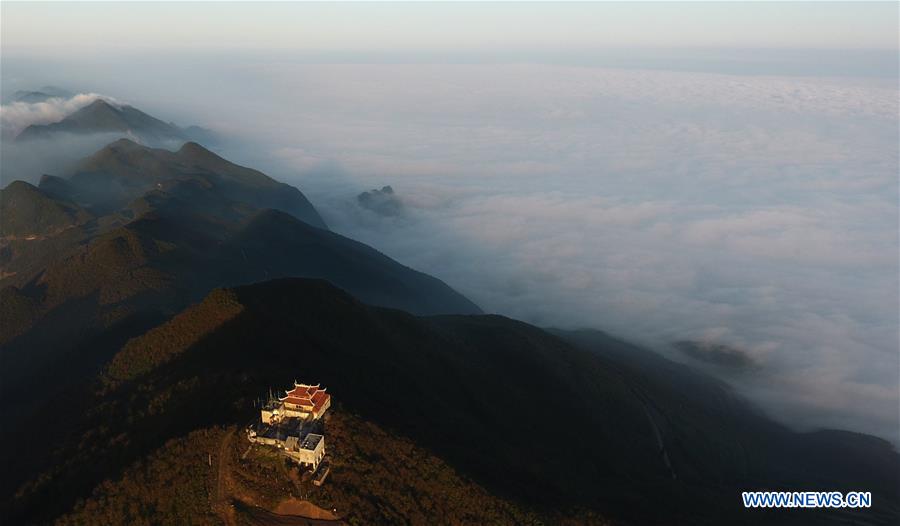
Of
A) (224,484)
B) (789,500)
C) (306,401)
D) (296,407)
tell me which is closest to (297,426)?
(296,407)

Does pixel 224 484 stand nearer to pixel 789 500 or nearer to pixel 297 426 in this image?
pixel 297 426

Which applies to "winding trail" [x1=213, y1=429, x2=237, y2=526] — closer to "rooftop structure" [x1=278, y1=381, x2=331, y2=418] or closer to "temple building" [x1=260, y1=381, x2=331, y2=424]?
"temple building" [x1=260, y1=381, x2=331, y2=424]

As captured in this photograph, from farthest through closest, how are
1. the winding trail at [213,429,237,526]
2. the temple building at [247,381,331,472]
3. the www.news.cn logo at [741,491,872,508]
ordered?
the www.news.cn logo at [741,491,872,508], the temple building at [247,381,331,472], the winding trail at [213,429,237,526]

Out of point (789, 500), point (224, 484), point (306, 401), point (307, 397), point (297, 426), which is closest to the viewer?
point (224, 484)

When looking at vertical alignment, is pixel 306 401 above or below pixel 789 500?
above

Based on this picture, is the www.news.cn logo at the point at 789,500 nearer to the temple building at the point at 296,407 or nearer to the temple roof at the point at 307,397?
the temple roof at the point at 307,397

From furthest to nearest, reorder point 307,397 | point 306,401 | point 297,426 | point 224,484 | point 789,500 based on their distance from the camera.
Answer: point 789,500, point 307,397, point 306,401, point 297,426, point 224,484

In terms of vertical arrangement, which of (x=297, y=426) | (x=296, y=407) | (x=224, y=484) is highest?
(x=296, y=407)

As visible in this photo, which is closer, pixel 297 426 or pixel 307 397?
pixel 297 426

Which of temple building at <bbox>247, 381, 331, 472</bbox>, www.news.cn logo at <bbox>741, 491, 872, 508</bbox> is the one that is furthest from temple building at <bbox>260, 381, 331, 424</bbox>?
www.news.cn logo at <bbox>741, 491, 872, 508</bbox>

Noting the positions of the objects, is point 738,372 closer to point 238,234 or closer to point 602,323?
point 602,323

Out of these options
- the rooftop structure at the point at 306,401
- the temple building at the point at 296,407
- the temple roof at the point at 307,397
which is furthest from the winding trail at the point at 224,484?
the temple roof at the point at 307,397
